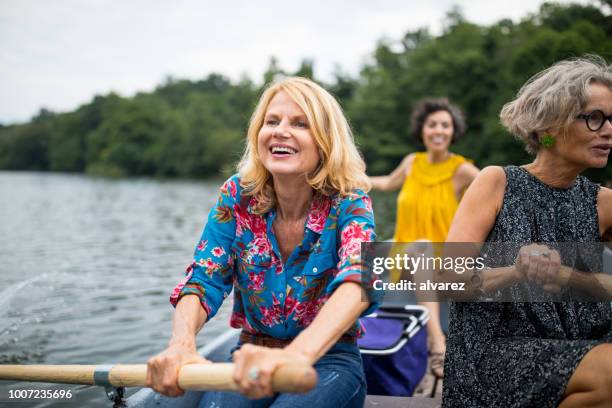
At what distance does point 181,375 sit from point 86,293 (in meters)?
6.68

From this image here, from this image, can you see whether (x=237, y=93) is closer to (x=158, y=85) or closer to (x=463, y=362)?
(x=158, y=85)

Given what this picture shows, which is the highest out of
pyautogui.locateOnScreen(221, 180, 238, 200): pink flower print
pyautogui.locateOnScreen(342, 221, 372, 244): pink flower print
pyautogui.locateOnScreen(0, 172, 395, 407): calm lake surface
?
pyautogui.locateOnScreen(221, 180, 238, 200): pink flower print

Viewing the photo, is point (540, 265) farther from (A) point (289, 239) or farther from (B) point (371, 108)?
(B) point (371, 108)

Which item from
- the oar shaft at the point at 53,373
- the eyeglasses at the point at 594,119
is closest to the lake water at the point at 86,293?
the oar shaft at the point at 53,373

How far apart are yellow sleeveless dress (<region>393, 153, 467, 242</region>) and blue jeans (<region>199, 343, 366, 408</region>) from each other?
2.88 metres

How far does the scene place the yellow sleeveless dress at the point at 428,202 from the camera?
4738mm

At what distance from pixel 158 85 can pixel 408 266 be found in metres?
109

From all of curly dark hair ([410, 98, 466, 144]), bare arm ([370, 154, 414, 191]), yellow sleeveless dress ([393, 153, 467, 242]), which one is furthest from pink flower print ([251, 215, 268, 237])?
curly dark hair ([410, 98, 466, 144])

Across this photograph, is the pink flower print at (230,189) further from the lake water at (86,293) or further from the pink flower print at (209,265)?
the lake water at (86,293)

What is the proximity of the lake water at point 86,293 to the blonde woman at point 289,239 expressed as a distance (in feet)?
7.04

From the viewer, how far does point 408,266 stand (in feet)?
14.2

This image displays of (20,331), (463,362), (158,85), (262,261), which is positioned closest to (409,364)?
(463,362)

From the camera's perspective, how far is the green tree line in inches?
1056

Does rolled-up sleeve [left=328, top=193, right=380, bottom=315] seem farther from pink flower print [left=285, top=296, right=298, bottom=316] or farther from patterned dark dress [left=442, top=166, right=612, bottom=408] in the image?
patterned dark dress [left=442, top=166, right=612, bottom=408]
